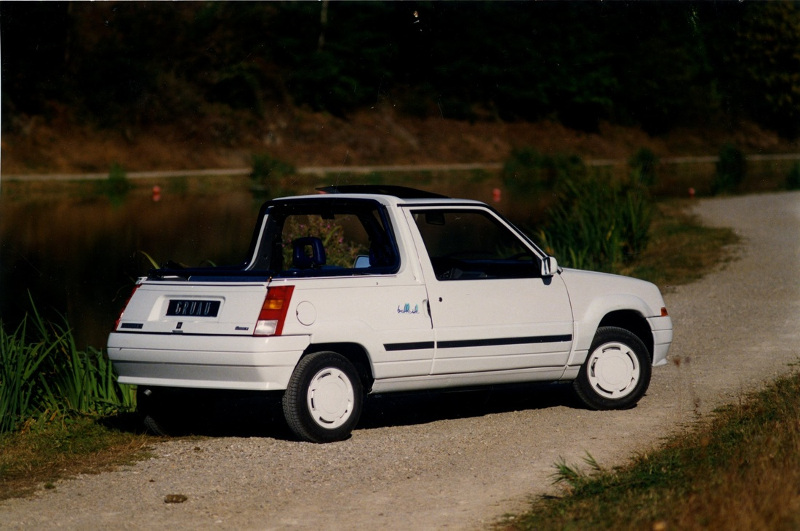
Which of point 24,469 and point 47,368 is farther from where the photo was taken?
point 47,368

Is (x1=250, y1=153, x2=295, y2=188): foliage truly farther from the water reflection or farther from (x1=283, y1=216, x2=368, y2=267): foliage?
(x1=283, y1=216, x2=368, y2=267): foliage

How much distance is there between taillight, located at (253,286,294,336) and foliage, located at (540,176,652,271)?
1371 cm

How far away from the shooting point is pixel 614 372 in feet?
33.9

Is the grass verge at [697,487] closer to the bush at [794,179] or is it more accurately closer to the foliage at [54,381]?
the foliage at [54,381]

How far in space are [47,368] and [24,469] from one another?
306 cm

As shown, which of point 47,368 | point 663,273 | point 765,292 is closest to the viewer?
point 47,368

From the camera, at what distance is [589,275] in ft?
33.8

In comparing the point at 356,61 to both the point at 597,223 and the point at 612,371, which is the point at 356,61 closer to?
the point at 597,223

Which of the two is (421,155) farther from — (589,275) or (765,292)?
(589,275)

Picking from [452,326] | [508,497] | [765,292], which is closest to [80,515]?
[508,497]

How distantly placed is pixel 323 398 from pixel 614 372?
266cm

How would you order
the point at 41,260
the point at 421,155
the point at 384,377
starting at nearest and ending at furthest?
the point at 384,377 < the point at 41,260 < the point at 421,155

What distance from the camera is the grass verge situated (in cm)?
605

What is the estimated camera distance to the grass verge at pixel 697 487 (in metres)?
6.05
